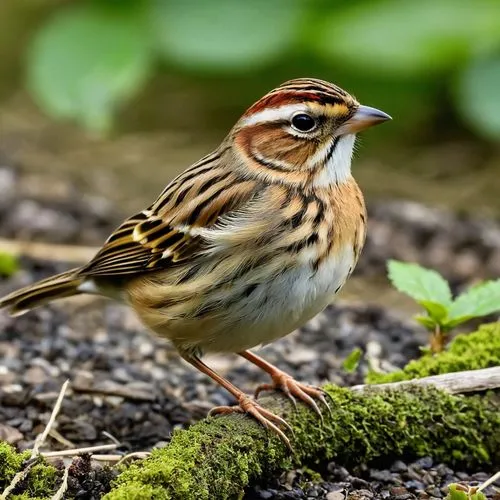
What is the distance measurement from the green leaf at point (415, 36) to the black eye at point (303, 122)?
15.1ft

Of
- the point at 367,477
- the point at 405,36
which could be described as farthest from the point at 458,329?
the point at 405,36

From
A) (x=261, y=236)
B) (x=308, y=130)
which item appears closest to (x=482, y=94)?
(x=308, y=130)

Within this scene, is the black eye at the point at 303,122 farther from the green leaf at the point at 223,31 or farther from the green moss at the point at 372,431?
the green leaf at the point at 223,31

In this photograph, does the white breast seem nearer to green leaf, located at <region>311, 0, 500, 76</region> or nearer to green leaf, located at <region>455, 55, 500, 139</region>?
green leaf, located at <region>455, 55, 500, 139</region>

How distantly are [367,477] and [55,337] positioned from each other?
2.13 meters

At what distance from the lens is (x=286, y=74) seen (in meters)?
9.42

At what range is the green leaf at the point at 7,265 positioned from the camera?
646 cm

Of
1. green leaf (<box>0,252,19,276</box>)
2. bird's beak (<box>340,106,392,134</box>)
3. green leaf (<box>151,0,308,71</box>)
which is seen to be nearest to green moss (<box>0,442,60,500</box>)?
bird's beak (<box>340,106,392,134</box>)

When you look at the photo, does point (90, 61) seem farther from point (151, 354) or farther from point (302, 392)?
point (302, 392)

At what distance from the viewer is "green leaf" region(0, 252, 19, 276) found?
646 centimetres

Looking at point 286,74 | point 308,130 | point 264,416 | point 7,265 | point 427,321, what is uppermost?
point 286,74

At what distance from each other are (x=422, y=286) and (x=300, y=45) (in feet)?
16.1

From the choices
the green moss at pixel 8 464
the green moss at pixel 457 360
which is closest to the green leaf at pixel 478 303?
the green moss at pixel 457 360

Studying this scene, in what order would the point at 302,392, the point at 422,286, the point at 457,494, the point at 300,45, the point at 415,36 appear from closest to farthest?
the point at 457,494
the point at 302,392
the point at 422,286
the point at 415,36
the point at 300,45
